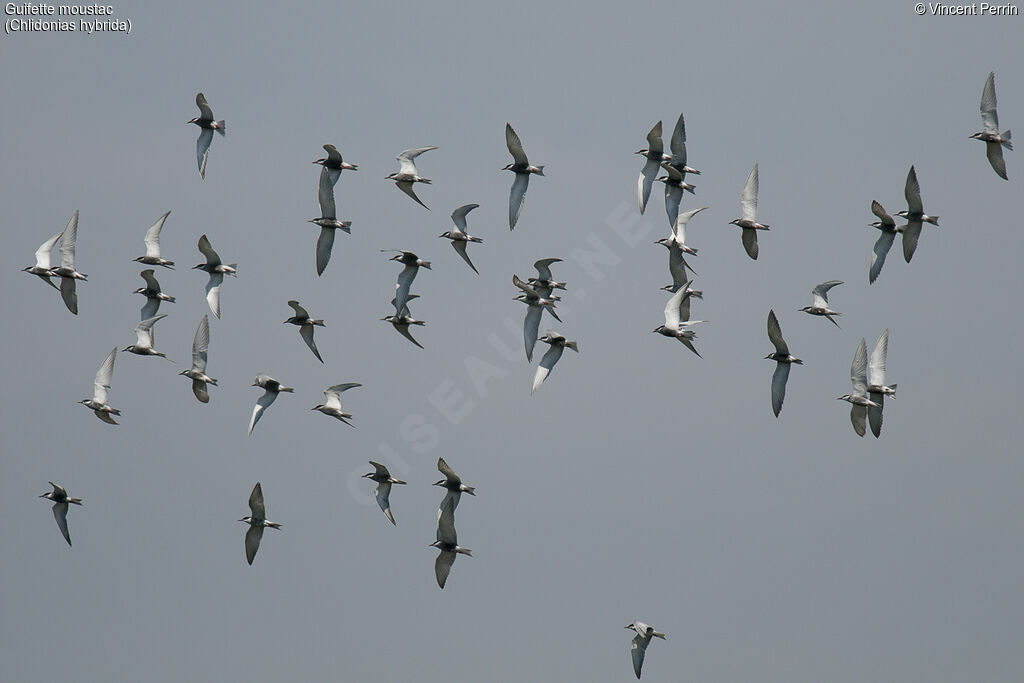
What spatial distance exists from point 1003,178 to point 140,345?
4576 centimetres

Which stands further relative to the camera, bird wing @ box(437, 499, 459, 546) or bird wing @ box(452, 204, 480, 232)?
bird wing @ box(452, 204, 480, 232)

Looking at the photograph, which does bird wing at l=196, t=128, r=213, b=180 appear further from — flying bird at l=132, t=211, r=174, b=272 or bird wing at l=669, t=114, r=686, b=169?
bird wing at l=669, t=114, r=686, b=169

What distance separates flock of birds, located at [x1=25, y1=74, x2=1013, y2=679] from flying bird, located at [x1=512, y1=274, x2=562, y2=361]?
3.0 inches

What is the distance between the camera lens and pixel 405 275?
81.5 meters

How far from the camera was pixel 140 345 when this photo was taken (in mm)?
82938

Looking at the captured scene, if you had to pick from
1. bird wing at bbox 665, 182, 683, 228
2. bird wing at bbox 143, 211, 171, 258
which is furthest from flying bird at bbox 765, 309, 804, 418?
bird wing at bbox 143, 211, 171, 258

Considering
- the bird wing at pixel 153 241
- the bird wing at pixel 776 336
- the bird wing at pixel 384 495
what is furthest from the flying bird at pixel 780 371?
the bird wing at pixel 153 241

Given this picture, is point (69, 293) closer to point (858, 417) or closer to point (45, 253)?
point (45, 253)

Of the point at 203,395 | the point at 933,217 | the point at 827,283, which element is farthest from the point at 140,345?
the point at 933,217

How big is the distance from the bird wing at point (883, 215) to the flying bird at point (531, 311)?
17521 millimetres

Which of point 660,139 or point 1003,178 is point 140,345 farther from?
point 1003,178

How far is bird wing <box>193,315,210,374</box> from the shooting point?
81.7 meters

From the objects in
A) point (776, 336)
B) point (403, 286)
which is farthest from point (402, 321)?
point (776, 336)

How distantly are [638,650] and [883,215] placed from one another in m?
28.0
